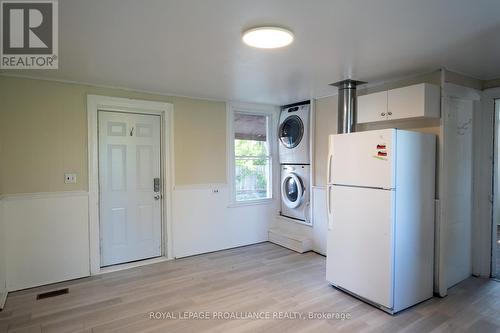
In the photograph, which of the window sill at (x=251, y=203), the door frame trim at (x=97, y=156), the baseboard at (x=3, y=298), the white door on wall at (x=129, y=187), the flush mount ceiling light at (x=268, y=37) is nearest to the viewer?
the flush mount ceiling light at (x=268, y=37)

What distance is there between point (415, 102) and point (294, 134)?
2.06 meters

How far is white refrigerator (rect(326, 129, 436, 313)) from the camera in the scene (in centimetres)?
262

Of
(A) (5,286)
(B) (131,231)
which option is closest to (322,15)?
(B) (131,231)

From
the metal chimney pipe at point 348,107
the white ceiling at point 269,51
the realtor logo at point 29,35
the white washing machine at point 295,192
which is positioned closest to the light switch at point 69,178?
the white ceiling at point 269,51

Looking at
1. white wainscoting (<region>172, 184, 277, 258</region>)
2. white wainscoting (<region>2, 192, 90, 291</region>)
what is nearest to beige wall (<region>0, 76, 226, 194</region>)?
white wainscoting (<region>2, 192, 90, 291</region>)

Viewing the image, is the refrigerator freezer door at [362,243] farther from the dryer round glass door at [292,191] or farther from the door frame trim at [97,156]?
the door frame trim at [97,156]

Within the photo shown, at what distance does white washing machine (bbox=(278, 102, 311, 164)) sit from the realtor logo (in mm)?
3182

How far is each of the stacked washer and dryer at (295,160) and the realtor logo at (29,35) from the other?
10.5 feet

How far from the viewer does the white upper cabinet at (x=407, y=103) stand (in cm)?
280

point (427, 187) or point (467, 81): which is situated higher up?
point (467, 81)

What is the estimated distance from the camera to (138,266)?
3.84 meters

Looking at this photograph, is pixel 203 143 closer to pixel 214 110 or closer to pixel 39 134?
pixel 214 110

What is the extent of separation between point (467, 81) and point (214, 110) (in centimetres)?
316

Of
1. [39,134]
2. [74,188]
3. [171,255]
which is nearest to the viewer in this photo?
[39,134]
